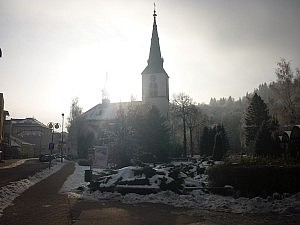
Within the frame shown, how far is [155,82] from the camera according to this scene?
65438 mm

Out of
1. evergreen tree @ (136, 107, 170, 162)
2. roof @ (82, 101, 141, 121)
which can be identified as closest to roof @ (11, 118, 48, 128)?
roof @ (82, 101, 141, 121)

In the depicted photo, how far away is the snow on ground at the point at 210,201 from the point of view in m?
12.6

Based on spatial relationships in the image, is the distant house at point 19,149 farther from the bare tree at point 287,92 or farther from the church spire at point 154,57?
the bare tree at point 287,92

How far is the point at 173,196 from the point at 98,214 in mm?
4579

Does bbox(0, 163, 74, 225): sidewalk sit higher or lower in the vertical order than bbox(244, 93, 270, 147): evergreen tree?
lower

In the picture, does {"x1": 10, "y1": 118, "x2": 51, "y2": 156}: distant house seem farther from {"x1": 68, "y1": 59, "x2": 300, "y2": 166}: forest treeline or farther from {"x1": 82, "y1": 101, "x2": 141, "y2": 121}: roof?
{"x1": 68, "y1": 59, "x2": 300, "y2": 166}: forest treeline

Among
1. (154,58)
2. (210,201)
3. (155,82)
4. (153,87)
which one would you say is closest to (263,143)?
(210,201)

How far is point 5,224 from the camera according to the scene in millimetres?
10156

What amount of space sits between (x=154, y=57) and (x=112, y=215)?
55401 millimetres

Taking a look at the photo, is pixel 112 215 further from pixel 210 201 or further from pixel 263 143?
pixel 263 143

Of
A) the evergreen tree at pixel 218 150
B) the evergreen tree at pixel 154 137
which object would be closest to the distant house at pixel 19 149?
the evergreen tree at pixel 154 137

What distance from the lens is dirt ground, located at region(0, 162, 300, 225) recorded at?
10688 millimetres

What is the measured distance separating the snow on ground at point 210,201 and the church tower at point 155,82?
4804 cm

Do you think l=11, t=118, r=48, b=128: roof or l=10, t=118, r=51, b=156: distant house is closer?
l=10, t=118, r=51, b=156: distant house
